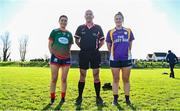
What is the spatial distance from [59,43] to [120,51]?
1597 millimetres

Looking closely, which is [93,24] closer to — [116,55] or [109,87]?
[116,55]

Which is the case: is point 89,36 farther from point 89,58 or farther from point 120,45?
point 120,45

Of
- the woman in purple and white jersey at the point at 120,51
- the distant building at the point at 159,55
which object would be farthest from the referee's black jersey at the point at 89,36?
the distant building at the point at 159,55

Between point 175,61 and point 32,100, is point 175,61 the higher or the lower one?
the higher one

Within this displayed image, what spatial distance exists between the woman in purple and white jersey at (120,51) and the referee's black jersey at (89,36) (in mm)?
420

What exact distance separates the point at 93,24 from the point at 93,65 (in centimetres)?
113

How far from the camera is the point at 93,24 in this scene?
359 inches

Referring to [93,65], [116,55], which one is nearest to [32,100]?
[93,65]

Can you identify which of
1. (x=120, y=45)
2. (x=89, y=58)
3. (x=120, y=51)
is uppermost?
(x=120, y=45)

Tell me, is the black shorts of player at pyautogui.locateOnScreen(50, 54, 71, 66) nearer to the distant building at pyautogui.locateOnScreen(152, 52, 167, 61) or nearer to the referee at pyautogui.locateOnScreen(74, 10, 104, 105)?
the referee at pyautogui.locateOnScreen(74, 10, 104, 105)

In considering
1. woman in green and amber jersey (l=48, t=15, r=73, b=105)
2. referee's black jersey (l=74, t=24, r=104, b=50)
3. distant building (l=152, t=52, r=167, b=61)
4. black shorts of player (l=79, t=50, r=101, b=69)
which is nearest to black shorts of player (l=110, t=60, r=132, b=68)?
black shorts of player (l=79, t=50, r=101, b=69)

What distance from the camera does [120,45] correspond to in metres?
8.58

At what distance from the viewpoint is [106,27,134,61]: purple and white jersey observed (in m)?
8.58

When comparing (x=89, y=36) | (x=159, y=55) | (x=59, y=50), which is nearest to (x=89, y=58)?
(x=89, y=36)
